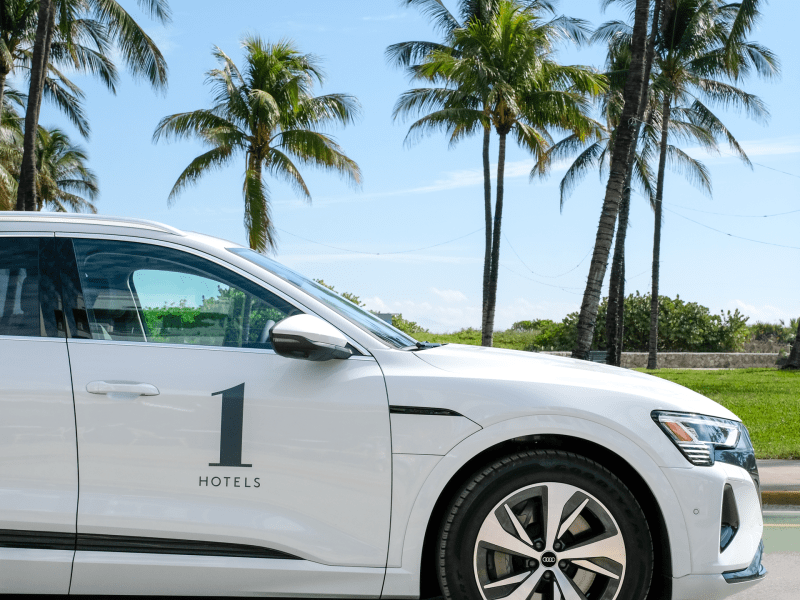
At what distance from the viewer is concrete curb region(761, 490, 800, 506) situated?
646 centimetres

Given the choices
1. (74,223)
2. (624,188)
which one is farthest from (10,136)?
(74,223)

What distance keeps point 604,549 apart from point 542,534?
10.1 inches

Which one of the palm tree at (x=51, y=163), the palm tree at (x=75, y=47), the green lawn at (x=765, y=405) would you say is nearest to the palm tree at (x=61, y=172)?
the palm tree at (x=51, y=163)

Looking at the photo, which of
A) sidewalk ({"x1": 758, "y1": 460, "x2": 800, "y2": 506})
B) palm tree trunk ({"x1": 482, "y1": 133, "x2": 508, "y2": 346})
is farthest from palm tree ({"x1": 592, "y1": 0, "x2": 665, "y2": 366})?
sidewalk ({"x1": 758, "y1": 460, "x2": 800, "y2": 506})

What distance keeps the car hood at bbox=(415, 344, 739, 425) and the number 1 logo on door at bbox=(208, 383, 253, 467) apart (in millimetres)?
785

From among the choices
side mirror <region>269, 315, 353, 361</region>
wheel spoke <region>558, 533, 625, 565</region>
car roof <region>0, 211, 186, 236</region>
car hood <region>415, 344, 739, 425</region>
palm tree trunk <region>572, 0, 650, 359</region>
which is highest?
palm tree trunk <region>572, 0, 650, 359</region>

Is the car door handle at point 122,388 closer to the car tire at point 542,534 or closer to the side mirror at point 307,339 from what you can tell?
the side mirror at point 307,339

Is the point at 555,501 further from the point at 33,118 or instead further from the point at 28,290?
the point at 33,118

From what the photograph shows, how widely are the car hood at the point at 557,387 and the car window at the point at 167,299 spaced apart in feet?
2.40

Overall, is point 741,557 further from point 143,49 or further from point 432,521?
point 143,49

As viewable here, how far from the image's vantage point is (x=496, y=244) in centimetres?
Result: 2833

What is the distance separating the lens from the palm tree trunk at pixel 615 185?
43.0 feet

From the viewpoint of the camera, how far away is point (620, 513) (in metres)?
3.05

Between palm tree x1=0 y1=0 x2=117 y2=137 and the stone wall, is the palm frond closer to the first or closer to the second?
palm tree x1=0 y1=0 x2=117 y2=137
